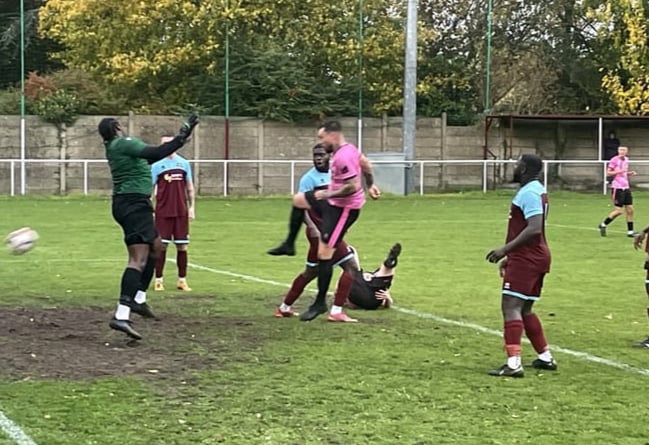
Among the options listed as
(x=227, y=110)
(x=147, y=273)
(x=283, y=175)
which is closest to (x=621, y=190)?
(x=147, y=273)

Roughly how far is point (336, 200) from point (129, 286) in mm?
2298

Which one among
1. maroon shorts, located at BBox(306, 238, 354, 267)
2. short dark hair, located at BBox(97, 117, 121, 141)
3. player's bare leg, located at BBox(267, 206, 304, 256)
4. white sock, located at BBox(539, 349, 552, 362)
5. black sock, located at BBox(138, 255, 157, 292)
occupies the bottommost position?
white sock, located at BBox(539, 349, 552, 362)

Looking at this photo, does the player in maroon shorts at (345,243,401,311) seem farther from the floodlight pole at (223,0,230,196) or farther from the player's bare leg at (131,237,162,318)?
the floodlight pole at (223,0,230,196)

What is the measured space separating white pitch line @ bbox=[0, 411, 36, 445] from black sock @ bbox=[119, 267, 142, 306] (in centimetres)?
276

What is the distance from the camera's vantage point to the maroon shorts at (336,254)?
35.8ft

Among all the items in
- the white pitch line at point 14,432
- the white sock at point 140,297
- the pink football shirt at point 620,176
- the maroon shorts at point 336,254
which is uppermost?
the pink football shirt at point 620,176

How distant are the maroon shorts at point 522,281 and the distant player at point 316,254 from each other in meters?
2.98

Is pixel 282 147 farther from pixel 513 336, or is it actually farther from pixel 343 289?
pixel 513 336

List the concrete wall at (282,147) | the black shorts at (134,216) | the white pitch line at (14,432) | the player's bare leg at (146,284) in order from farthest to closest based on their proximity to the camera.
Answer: the concrete wall at (282,147), the player's bare leg at (146,284), the black shorts at (134,216), the white pitch line at (14,432)

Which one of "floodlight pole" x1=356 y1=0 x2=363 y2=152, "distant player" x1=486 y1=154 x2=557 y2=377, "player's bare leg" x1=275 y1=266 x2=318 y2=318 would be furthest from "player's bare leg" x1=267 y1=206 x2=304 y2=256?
"floodlight pole" x1=356 y1=0 x2=363 y2=152

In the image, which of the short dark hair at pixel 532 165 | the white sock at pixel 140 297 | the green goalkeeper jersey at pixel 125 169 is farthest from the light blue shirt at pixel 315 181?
the short dark hair at pixel 532 165

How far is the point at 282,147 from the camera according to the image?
1439 inches

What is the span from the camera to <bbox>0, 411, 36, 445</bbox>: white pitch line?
20.0 ft

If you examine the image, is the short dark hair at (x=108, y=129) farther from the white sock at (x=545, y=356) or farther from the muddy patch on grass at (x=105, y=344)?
the white sock at (x=545, y=356)
